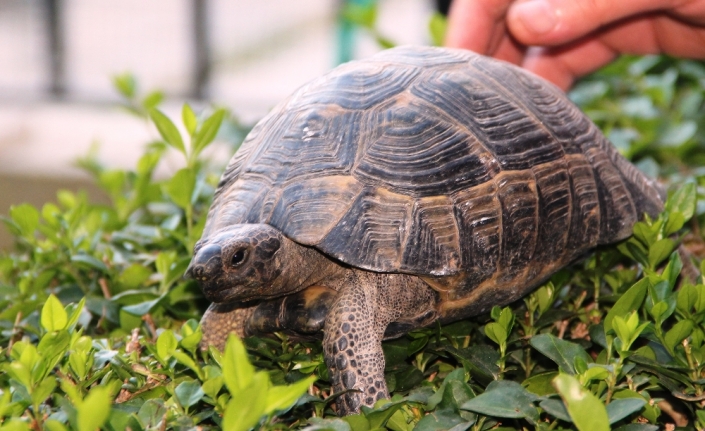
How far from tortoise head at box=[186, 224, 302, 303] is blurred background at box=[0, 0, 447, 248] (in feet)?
10.7

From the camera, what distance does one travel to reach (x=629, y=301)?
1477 mm

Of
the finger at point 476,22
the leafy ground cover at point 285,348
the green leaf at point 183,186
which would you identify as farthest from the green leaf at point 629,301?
the finger at point 476,22

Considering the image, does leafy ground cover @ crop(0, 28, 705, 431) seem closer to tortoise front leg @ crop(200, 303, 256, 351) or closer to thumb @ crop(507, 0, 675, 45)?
tortoise front leg @ crop(200, 303, 256, 351)

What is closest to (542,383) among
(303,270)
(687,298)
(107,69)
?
(687,298)

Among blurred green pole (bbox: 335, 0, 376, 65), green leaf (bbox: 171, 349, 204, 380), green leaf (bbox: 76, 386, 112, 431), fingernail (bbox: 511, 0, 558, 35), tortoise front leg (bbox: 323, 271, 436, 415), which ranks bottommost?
blurred green pole (bbox: 335, 0, 376, 65)

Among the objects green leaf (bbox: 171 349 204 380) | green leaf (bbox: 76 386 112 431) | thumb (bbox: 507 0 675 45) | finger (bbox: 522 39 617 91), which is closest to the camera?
green leaf (bbox: 76 386 112 431)

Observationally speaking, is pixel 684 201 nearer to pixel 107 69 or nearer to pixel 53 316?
pixel 53 316

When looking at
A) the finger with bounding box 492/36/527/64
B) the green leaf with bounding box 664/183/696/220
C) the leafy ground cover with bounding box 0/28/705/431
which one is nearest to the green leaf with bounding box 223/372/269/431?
the leafy ground cover with bounding box 0/28/705/431

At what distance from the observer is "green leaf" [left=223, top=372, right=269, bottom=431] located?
102 centimetres

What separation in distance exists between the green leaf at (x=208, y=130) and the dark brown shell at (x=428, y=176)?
17 centimetres

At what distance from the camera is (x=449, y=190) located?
164 centimetres

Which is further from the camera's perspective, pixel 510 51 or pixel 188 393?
pixel 510 51

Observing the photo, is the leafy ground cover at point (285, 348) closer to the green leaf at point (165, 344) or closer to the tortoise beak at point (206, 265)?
the green leaf at point (165, 344)

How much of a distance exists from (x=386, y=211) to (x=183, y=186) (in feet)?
1.94
